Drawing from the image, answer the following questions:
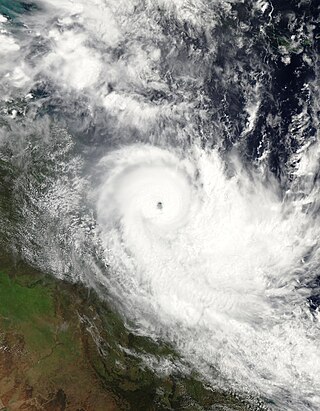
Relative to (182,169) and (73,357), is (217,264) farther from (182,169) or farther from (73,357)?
(73,357)

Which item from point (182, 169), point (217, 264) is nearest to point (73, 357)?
point (217, 264)

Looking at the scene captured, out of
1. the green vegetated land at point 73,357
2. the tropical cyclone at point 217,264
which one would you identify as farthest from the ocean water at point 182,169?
the green vegetated land at point 73,357

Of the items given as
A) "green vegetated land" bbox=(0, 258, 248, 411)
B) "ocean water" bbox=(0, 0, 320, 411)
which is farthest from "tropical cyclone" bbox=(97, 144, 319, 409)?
"green vegetated land" bbox=(0, 258, 248, 411)

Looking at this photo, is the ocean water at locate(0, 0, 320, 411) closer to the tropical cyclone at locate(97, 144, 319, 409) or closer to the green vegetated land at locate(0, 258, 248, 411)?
the tropical cyclone at locate(97, 144, 319, 409)

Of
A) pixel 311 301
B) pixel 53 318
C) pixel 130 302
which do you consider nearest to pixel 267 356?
pixel 311 301

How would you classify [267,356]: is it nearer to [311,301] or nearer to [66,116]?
[311,301]

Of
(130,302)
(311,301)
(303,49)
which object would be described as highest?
(303,49)
